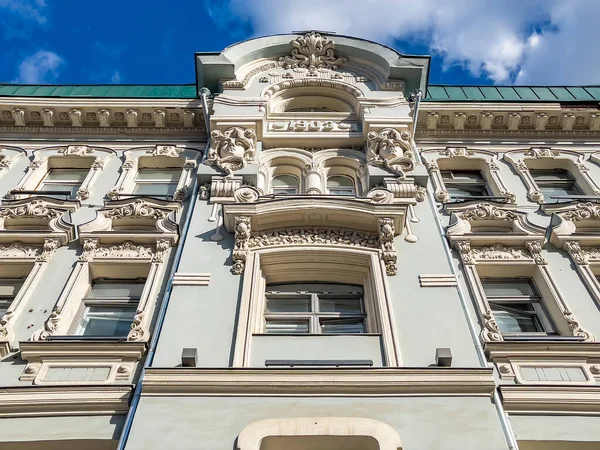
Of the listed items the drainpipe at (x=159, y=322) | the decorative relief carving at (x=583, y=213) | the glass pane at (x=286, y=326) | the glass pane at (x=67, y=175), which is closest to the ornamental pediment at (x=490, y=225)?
the decorative relief carving at (x=583, y=213)

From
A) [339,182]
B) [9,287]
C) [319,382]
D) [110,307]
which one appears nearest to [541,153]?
[339,182]

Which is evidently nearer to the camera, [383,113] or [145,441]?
[145,441]

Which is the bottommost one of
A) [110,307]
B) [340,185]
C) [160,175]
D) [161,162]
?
[110,307]

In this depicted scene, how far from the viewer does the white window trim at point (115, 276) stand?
1046 cm

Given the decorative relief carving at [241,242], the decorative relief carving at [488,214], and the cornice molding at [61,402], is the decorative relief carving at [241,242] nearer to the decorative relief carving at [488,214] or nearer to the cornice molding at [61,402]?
the cornice molding at [61,402]

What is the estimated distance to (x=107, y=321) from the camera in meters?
11.3

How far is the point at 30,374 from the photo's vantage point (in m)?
9.52

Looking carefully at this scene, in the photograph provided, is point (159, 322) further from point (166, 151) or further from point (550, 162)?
point (550, 162)

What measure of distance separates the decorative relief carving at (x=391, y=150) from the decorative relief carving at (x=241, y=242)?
4036 mm

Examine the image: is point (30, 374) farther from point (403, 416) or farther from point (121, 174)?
point (121, 174)

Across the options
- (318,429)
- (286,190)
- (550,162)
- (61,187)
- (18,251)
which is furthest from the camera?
(550,162)

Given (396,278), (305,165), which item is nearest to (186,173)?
(305,165)

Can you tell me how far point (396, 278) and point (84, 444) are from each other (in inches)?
220

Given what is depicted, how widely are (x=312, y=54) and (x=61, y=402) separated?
1315 centimetres
